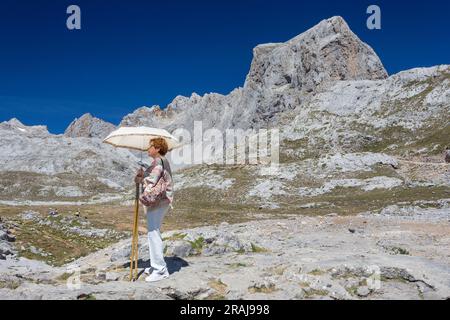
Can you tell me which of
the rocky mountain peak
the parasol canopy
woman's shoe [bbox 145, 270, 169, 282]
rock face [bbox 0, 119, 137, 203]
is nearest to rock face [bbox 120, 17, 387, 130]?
the rocky mountain peak

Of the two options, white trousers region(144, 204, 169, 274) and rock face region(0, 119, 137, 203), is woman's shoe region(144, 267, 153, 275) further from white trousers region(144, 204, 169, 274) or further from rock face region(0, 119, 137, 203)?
rock face region(0, 119, 137, 203)

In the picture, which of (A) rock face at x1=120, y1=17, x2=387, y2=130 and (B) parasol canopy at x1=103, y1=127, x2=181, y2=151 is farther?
(A) rock face at x1=120, y1=17, x2=387, y2=130

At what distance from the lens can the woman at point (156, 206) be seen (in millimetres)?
12359

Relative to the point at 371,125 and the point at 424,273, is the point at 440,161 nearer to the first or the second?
the point at 371,125

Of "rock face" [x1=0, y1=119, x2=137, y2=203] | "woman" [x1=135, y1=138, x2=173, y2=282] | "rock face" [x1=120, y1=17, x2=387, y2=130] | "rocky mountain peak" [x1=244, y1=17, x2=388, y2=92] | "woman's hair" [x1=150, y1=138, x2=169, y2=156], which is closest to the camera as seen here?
"woman" [x1=135, y1=138, x2=173, y2=282]

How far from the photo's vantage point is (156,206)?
1254 centimetres

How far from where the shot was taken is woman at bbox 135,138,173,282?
487 inches

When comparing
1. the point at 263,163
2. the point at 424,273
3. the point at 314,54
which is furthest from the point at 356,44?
the point at 424,273

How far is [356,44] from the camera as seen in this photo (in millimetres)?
176125

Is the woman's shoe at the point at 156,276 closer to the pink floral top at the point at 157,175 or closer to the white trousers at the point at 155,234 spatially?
the white trousers at the point at 155,234

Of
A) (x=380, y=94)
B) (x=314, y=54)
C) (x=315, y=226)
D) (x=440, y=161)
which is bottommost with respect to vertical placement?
(x=315, y=226)

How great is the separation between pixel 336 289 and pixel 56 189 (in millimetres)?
133366

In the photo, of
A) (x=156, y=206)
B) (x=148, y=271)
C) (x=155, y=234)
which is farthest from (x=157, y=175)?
(x=148, y=271)

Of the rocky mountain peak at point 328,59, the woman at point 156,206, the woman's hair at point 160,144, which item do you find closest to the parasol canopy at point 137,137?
the woman's hair at point 160,144
